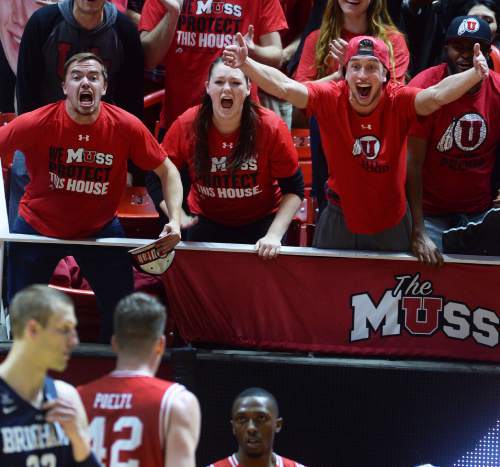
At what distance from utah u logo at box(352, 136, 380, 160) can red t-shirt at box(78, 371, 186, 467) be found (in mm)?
2514

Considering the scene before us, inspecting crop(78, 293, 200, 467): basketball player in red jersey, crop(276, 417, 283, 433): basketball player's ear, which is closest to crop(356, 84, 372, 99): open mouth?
crop(276, 417, 283, 433): basketball player's ear

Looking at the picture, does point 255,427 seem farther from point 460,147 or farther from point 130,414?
point 460,147

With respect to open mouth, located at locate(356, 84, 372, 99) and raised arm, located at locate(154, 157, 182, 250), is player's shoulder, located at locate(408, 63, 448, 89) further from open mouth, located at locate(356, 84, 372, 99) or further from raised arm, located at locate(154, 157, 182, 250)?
raised arm, located at locate(154, 157, 182, 250)

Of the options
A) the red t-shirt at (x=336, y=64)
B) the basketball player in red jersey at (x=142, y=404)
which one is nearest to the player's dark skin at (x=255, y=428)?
the basketball player in red jersey at (x=142, y=404)

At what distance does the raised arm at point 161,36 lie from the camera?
8.22 meters

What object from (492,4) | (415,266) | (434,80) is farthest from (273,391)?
(492,4)

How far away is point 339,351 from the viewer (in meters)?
7.38

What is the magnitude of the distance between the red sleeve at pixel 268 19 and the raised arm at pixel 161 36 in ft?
1.74

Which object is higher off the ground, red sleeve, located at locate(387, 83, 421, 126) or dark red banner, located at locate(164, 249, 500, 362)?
red sleeve, located at locate(387, 83, 421, 126)

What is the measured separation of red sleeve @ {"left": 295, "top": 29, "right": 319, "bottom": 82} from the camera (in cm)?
819

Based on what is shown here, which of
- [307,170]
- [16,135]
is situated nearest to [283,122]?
[16,135]

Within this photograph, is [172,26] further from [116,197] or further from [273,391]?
[273,391]

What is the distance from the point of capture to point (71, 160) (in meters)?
7.29

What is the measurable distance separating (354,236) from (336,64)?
1.27m
